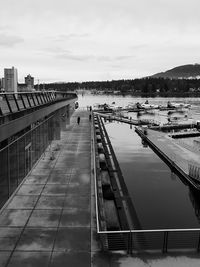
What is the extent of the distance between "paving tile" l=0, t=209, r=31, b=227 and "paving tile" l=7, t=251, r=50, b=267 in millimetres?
2302

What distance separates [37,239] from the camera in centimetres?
1104

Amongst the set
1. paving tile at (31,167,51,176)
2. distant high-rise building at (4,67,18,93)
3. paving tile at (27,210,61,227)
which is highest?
distant high-rise building at (4,67,18,93)

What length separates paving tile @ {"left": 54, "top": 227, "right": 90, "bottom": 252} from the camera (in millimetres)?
10438

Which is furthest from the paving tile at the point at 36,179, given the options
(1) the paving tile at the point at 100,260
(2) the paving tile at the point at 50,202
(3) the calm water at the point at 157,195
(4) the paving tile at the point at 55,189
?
(1) the paving tile at the point at 100,260

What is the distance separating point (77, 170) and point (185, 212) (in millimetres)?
9021

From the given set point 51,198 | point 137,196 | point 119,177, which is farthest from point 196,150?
point 51,198

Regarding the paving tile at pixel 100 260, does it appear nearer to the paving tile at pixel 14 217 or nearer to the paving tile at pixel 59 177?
the paving tile at pixel 14 217

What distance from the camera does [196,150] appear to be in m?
40.5

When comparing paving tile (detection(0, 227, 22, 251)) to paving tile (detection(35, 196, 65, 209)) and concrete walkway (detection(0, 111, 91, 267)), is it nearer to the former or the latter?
concrete walkway (detection(0, 111, 91, 267))

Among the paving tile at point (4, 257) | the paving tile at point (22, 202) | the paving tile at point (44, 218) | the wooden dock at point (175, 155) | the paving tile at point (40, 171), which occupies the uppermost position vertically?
the paving tile at point (40, 171)

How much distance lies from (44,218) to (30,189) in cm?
392

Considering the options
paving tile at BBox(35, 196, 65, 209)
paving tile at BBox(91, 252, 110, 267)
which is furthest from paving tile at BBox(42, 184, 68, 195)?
paving tile at BBox(91, 252, 110, 267)

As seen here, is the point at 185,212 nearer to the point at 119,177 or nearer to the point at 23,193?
the point at 119,177

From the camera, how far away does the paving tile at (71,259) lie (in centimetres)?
942
